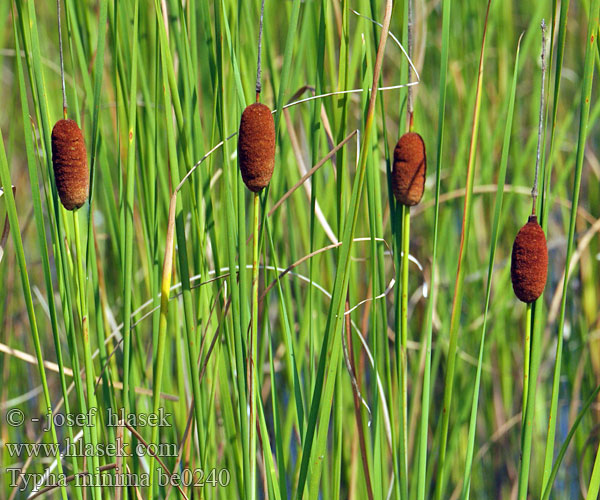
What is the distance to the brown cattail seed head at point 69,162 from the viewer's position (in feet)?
2.23

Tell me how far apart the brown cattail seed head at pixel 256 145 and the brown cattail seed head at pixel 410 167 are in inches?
6.2

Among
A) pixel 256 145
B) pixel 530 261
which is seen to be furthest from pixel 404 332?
pixel 256 145

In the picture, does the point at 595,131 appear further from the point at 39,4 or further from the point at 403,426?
the point at 39,4

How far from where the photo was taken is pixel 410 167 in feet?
2.33

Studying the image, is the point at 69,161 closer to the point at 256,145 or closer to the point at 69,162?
the point at 69,162

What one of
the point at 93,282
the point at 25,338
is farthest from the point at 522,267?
the point at 25,338

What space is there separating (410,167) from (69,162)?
0.38 meters

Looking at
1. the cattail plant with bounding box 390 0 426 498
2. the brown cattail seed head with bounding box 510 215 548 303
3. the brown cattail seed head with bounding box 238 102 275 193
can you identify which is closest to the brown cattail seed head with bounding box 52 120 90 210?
the brown cattail seed head with bounding box 238 102 275 193

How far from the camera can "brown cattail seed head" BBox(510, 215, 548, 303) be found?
2.28 ft

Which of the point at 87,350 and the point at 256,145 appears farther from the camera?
the point at 87,350

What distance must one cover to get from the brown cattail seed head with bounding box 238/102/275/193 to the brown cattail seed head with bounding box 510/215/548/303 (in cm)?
29

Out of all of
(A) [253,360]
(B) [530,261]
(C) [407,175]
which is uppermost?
(C) [407,175]

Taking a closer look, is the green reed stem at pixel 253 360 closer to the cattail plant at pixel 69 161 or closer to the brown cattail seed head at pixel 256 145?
the brown cattail seed head at pixel 256 145

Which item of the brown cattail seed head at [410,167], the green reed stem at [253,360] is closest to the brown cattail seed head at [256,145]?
the green reed stem at [253,360]
